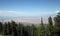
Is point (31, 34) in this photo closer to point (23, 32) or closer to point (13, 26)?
point (23, 32)

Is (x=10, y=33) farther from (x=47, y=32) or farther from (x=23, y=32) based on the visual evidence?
(x=47, y=32)

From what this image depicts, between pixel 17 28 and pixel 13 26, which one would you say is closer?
pixel 17 28

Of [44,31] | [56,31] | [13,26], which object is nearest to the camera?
[44,31]

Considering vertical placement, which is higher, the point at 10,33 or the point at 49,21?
the point at 49,21

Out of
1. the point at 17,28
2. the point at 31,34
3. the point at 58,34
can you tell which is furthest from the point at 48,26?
the point at 17,28

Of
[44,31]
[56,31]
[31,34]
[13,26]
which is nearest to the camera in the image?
[44,31]

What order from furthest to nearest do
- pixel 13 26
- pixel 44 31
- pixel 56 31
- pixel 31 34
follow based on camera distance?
pixel 13 26 → pixel 31 34 → pixel 56 31 → pixel 44 31

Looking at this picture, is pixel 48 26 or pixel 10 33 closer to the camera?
pixel 48 26

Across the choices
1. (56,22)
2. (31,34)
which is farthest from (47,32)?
(31,34)

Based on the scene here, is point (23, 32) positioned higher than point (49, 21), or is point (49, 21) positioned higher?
point (49, 21)
